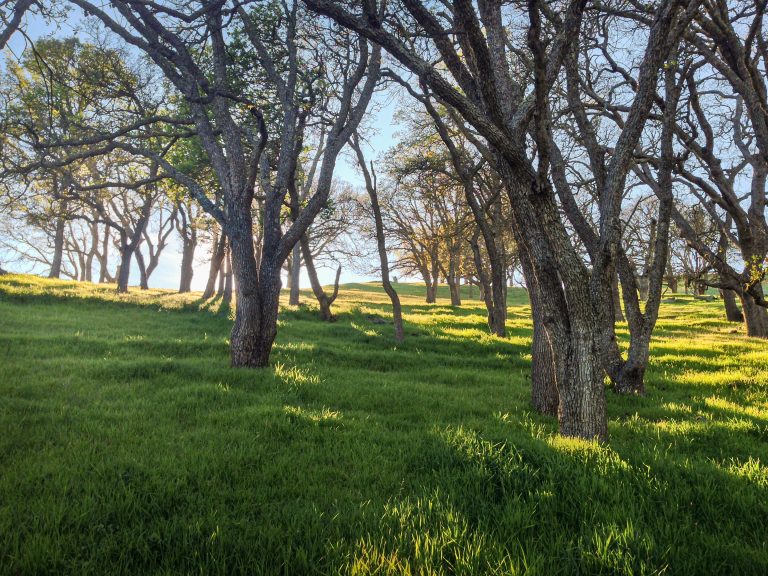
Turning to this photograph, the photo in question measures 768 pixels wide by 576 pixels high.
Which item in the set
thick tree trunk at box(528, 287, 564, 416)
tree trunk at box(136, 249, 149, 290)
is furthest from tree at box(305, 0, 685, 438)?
tree trunk at box(136, 249, 149, 290)

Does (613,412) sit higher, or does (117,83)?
(117,83)

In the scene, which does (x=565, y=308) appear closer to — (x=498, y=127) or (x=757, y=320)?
(x=498, y=127)

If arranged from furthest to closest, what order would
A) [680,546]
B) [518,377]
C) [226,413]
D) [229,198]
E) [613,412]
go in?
[518,377]
[229,198]
[613,412]
[226,413]
[680,546]

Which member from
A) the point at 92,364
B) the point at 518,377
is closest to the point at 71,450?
the point at 92,364

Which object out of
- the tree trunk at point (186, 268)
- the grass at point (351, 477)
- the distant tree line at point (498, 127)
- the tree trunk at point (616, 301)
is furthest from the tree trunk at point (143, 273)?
the tree trunk at point (616, 301)

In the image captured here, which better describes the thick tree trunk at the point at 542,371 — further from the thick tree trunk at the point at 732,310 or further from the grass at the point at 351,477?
the thick tree trunk at the point at 732,310

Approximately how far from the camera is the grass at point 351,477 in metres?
2.89

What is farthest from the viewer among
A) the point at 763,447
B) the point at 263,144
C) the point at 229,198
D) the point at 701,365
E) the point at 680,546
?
the point at 701,365

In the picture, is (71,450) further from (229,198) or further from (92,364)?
(229,198)

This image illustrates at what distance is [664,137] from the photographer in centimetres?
745

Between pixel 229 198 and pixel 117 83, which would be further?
pixel 117 83

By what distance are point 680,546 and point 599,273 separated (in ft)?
9.24

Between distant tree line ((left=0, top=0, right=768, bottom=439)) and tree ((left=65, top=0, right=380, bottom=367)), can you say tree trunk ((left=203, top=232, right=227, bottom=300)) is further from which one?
tree ((left=65, top=0, right=380, bottom=367))

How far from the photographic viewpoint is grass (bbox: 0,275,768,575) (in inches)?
114
